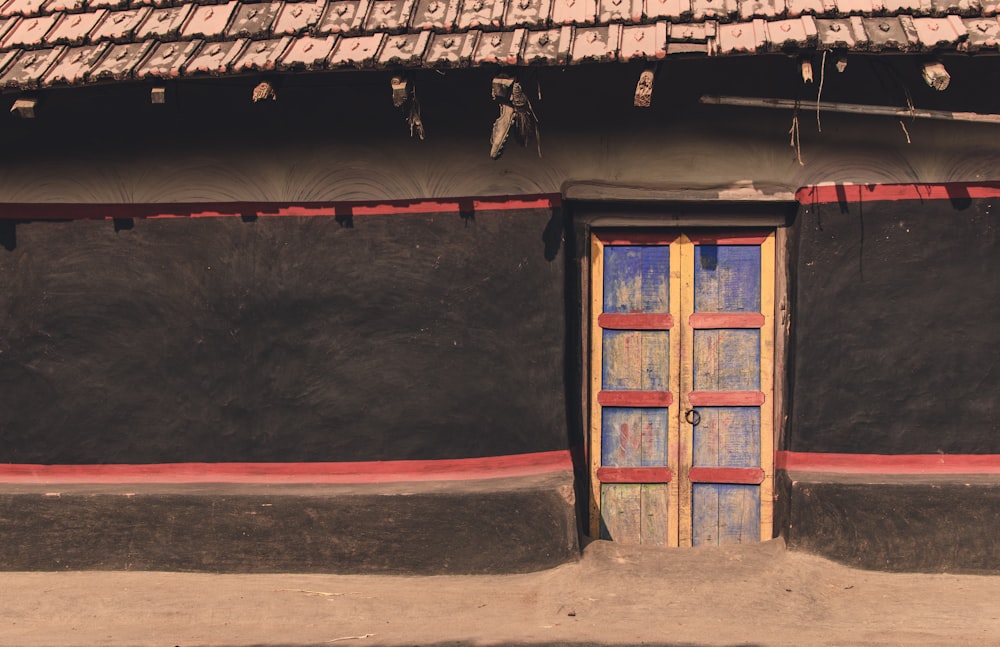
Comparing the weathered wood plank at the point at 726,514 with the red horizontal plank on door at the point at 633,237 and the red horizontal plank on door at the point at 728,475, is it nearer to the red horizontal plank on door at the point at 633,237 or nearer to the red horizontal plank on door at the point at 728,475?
the red horizontal plank on door at the point at 728,475

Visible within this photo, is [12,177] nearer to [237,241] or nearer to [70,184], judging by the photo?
[70,184]

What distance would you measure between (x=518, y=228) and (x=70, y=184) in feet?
9.86

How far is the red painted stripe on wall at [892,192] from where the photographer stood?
6008 mm

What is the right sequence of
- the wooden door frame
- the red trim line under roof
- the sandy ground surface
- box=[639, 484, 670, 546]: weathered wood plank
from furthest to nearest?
box=[639, 484, 670, 546]: weathered wood plank < the wooden door frame < the red trim line under roof < the sandy ground surface

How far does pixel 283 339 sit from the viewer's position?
6383mm

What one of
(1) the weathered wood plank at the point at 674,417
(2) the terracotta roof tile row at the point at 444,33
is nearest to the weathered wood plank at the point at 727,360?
(1) the weathered wood plank at the point at 674,417

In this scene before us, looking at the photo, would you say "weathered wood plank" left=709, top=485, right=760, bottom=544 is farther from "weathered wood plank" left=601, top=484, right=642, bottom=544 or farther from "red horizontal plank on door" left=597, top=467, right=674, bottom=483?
"weathered wood plank" left=601, top=484, right=642, bottom=544

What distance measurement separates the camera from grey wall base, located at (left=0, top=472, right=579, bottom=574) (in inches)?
242

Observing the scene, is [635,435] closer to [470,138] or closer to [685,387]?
[685,387]

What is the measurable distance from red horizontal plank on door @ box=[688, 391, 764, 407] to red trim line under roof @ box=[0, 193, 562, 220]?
1607mm

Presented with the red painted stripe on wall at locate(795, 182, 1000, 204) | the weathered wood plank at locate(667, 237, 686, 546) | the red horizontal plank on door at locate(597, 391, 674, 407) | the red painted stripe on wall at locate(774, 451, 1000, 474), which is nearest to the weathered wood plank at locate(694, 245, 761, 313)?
the weathered wood plank at locate(667, 237, 686, 546)

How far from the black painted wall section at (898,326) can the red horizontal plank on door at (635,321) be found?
2.75ft

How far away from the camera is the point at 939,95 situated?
596 centimetres

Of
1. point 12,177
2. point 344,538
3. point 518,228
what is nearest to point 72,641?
point 344,538
